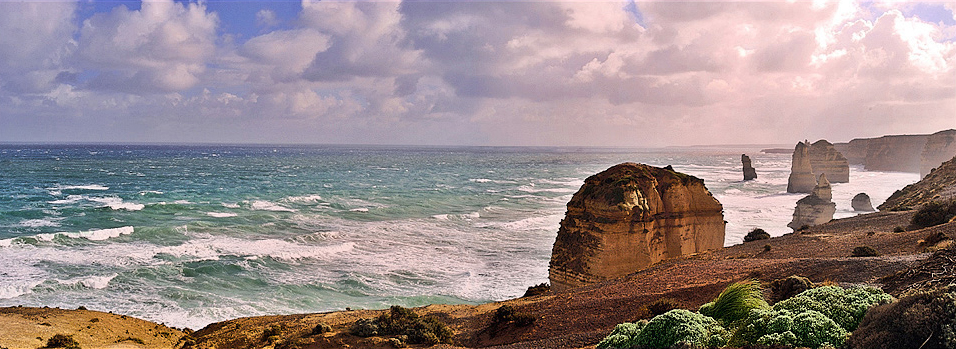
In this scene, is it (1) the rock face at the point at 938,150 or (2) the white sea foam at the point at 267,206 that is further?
(1) the rock face at the point at 938,150

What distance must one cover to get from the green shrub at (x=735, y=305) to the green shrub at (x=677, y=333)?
1.88 ft

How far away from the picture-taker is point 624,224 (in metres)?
17.2

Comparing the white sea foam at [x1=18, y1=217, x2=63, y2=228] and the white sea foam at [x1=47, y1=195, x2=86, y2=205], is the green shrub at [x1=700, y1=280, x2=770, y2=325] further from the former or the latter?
the white sea foam at [x1=47, y1=195, x2=86, y2=205]

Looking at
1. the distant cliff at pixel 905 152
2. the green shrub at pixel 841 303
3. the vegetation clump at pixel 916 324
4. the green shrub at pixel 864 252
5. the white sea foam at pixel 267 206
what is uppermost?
the distant cliff at pixel 905 152

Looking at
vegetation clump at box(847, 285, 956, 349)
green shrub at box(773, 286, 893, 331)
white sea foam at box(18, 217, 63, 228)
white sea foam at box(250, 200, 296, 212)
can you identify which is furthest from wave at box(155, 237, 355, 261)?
vegetation clump at box(847, 285, 956, 349)

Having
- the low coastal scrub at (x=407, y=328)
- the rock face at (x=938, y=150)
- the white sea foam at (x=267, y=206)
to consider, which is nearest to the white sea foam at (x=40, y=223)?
the white sea foam at (x=267, y=206)

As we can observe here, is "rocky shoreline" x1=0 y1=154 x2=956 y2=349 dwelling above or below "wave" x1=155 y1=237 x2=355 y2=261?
above

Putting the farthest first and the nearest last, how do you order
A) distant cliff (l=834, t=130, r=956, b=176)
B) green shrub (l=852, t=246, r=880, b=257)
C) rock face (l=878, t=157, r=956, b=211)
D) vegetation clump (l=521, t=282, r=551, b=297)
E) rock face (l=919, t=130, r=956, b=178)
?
distant cliff (l=834, t=130, r=956, b=176) → rock face (l=919, t=130, r=956, b=178) → rock face (l=878, t=157, r=956, b=211) → vegetation clump (l=521, t=282, r=551, b=297) → green shrub (l=852, t=246, r=880, b=257)

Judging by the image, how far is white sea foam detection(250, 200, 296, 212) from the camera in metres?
42.1

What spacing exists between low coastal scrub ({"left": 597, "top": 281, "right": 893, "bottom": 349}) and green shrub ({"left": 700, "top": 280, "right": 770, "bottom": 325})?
2 cm

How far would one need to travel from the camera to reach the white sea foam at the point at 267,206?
42.1 m

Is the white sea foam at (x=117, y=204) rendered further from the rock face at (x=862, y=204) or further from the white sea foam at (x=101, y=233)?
the rock face at (x=862, y=204)

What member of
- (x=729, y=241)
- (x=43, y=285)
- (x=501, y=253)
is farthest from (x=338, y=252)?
(x=729, y=241)

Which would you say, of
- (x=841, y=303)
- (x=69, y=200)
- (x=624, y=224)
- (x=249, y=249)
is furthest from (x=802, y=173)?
(x=69, y=200)
